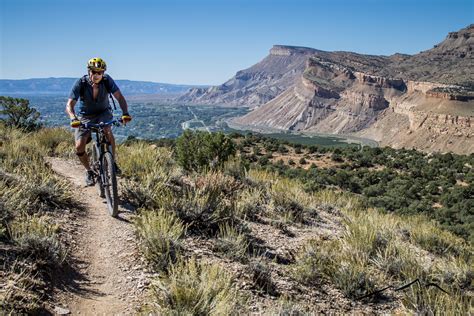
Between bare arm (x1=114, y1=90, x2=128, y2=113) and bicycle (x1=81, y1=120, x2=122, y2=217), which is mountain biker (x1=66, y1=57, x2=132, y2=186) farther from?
bicycle (x1=81, y1=120, x2=122, y2=217)

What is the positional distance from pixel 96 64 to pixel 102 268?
332cm

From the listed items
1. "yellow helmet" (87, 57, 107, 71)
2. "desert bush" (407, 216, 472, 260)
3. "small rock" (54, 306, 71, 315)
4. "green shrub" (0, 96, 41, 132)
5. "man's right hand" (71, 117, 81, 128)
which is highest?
"yellow helmet" (87, 57, 107, 71)

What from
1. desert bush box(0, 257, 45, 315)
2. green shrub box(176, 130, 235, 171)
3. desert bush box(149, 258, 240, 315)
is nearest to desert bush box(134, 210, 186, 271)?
desert bush box(149, 258, 240, 315)

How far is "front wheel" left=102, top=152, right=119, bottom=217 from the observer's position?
6227mm

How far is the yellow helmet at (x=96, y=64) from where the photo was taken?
636 centimetres

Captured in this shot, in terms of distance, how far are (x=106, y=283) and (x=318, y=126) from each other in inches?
7372

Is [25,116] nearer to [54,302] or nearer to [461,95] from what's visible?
[54,302]

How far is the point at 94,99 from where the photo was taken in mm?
6754

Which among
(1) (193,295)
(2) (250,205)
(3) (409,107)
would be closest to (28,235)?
(1) (193,295)

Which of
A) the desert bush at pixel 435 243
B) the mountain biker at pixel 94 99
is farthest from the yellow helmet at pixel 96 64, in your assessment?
the desert bush at pixel 435 243

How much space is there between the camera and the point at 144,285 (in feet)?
14.4

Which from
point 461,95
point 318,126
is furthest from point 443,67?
point 461,95

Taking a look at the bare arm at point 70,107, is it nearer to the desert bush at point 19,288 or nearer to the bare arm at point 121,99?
the bare arm at point 121,99

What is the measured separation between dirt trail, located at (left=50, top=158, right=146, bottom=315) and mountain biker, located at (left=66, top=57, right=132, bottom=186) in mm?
1062
